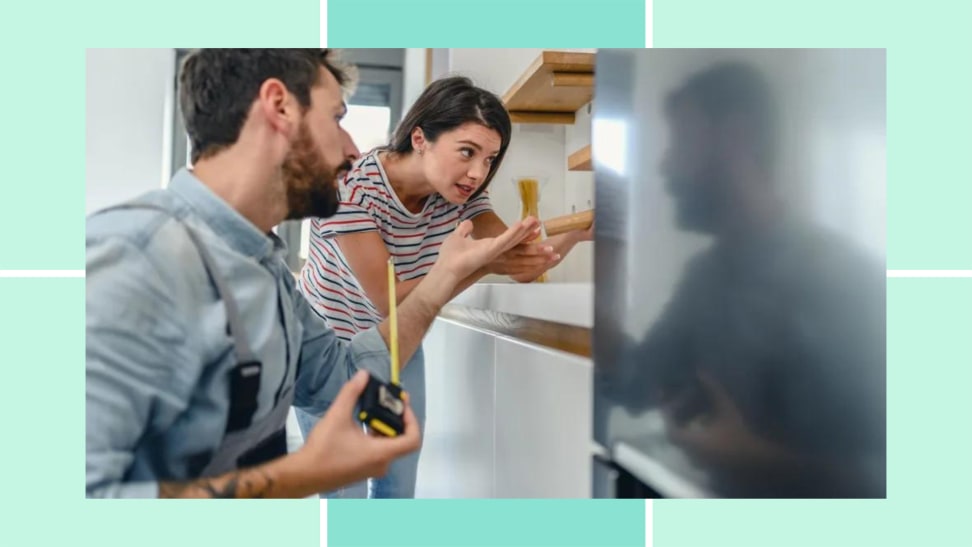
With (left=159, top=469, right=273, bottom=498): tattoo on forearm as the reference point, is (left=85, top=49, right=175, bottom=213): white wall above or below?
above

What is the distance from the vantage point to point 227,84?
789 mm

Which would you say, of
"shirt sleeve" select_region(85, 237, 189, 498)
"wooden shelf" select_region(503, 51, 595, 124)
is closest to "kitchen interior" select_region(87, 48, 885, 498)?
"wooden shelf" select_region(503, 51, 595, 124)

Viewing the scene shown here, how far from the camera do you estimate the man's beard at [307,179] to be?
794mm

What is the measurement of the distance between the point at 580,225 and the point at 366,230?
0.22 meters

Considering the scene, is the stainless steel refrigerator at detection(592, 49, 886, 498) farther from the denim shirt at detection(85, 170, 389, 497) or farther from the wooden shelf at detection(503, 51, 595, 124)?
the denim shirt at detection(85, 170, 389, 497)

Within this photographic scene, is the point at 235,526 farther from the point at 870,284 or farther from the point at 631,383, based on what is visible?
the point at 870,284

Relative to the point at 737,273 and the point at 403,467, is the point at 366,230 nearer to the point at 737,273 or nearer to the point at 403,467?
the point at 403,467

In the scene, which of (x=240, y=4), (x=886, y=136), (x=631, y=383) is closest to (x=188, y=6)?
(x=240, y=4)

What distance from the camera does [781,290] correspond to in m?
0.71

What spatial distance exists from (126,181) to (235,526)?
329 mm

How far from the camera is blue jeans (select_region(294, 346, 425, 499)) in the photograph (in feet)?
2.66

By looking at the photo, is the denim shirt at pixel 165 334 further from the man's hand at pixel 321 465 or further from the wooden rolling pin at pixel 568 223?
the wooden rolling pin at pixel 568 223

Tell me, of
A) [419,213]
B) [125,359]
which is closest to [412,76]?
[419,213]

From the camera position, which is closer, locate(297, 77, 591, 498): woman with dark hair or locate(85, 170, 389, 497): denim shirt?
locate(85, 170, 389, 497): denim shirt
